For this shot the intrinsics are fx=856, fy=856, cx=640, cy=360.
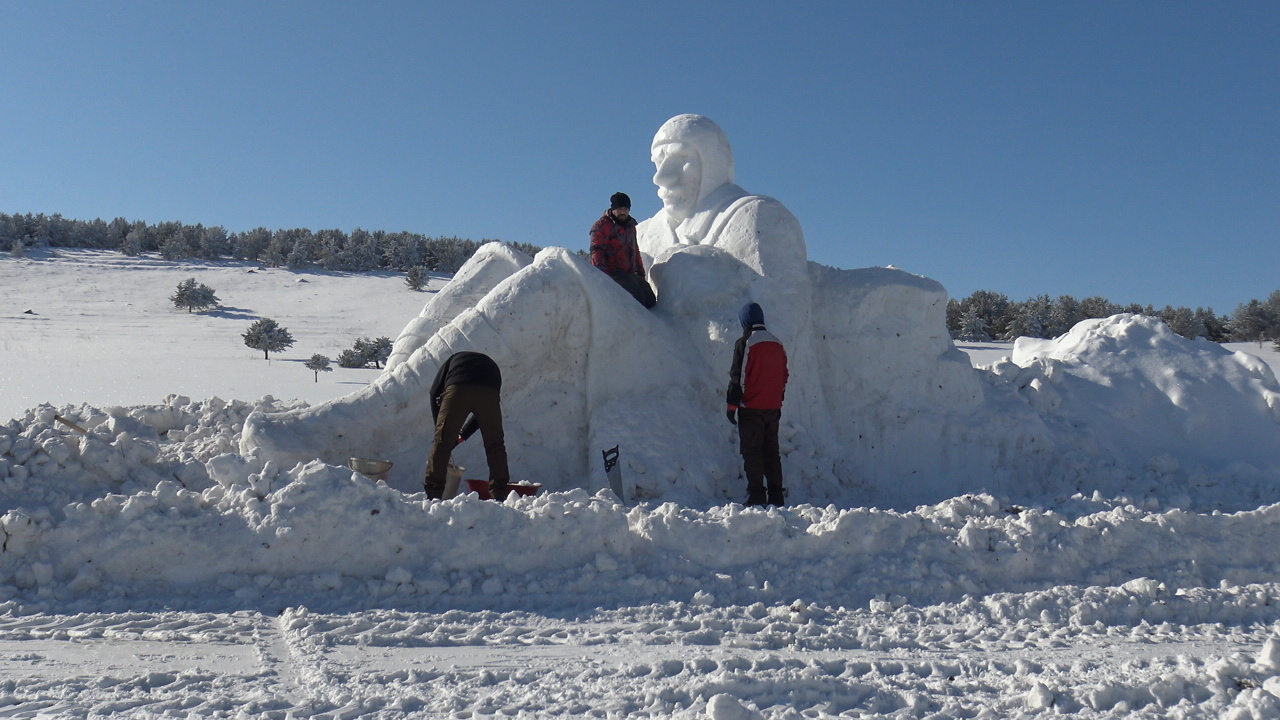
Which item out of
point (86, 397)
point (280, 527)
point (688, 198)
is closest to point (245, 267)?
point (86, 397)

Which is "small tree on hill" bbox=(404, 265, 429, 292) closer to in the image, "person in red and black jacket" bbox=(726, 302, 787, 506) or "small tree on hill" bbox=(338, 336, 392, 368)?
"small tree on hill" bbox=(338, 336, 392, 368)

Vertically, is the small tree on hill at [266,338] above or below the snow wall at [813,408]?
below

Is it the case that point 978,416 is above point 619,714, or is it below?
above

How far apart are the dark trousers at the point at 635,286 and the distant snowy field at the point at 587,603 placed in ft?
7.24

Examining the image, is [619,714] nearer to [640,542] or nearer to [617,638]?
[617,638]

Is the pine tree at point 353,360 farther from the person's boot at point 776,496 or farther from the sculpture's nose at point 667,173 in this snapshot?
the person's boot at point 776,496

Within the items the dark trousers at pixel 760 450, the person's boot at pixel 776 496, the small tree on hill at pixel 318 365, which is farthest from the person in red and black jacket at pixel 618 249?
the small tree on hill at pixel 318 365

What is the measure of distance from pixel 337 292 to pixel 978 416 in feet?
78.0

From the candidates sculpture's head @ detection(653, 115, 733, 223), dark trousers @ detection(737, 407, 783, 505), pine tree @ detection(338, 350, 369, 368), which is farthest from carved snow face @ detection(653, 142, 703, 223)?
pine tree @ detection(338, 350, 369, 368)

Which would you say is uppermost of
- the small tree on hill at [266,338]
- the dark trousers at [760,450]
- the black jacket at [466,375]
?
the black jacket at [466,375]

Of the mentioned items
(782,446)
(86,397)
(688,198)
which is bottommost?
(86,397)

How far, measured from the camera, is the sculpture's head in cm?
688

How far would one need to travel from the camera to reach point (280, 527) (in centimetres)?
382

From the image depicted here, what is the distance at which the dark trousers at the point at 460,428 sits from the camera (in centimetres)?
502
